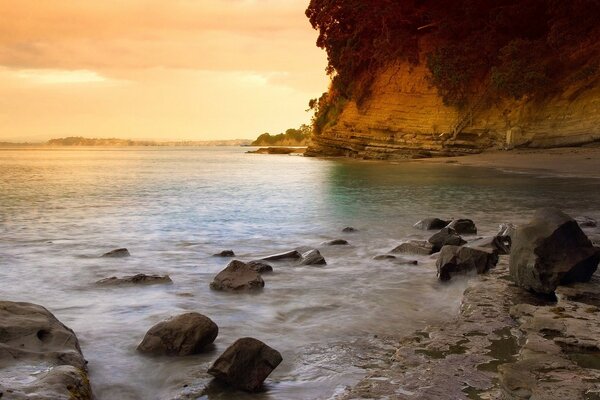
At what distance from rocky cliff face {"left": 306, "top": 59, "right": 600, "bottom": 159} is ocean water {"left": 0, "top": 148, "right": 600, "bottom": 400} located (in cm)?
1427

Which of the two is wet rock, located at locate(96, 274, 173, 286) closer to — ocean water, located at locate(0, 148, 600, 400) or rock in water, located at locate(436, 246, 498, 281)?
ocean water, located at locate(0, 148, 600, 400)

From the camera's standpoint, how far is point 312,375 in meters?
3.55

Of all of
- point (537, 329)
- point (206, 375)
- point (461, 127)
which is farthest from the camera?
point (461, 127)

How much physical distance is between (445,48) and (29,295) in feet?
115

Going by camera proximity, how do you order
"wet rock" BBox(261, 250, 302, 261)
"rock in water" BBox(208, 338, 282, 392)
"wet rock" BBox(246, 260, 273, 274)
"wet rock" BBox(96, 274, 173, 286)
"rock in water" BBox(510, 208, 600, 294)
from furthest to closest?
"wet rock" BBox(261, 250, 302, 261) < "wet rock" BBox(246, 260, 273, 274) < "wet rock" BBox(96, 274, 173, 286) < "rock in water" BBox(510, 208, 600, 294) < "rock in water" BBox(208, 338, 282, 392)

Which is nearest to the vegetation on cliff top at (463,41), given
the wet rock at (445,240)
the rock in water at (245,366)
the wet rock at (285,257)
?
the wet rock at (445,240)

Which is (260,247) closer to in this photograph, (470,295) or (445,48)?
(470,295)

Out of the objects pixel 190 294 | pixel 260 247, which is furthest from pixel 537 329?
pixel 260 247

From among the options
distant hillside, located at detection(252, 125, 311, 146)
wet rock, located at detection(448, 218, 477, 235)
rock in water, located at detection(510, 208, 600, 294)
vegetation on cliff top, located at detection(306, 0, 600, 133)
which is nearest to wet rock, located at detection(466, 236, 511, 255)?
rock in water, located at detection(510, 208, 600, 294)

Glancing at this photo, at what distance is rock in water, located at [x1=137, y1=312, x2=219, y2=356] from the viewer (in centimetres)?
397

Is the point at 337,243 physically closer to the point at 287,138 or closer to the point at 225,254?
the point at 225,254

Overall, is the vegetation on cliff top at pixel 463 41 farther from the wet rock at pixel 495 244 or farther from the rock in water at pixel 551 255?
the rock in water at pixel 551 255

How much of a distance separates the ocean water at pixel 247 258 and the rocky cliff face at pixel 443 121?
46.8 feet

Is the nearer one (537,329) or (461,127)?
(537,329)
